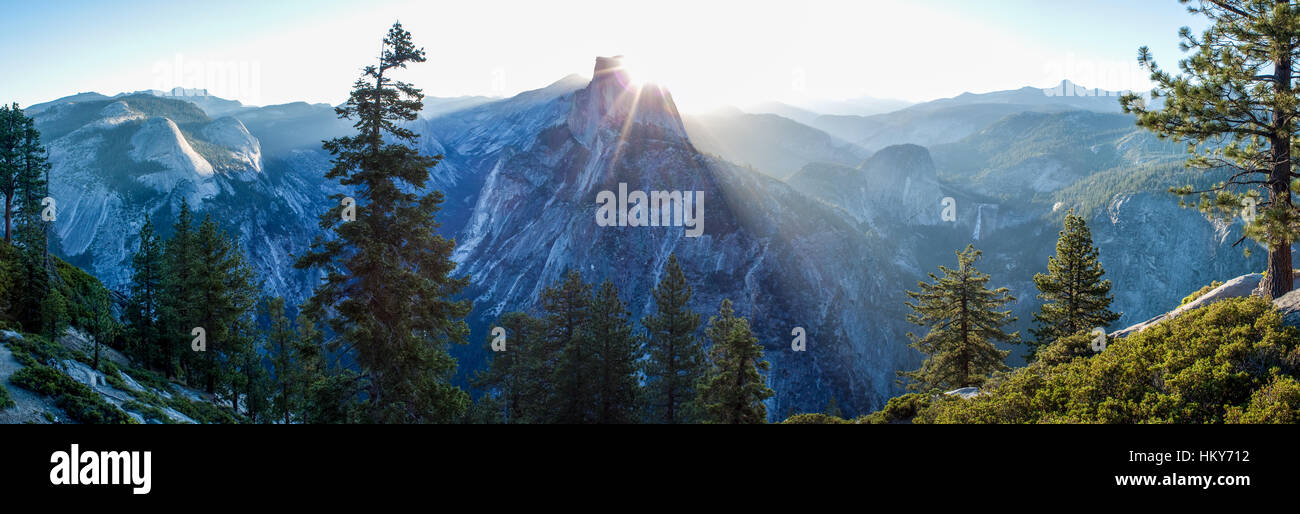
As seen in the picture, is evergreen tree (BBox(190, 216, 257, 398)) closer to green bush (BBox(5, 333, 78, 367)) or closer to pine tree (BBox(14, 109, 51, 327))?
pine tree (BBox(14, 109, 51, 327))

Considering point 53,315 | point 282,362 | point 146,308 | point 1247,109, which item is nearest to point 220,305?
point 282,362

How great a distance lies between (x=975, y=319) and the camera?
1017 inches

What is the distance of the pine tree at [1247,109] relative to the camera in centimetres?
1430

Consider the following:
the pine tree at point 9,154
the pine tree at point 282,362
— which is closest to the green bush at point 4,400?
the pine tree at point 282,362

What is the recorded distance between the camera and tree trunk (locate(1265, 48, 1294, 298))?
14406 mm

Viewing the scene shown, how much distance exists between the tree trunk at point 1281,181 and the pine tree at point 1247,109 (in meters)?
0.02

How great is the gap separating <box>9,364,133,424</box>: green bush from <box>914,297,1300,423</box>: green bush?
2089 centimetres

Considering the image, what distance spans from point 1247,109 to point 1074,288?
12699 mm

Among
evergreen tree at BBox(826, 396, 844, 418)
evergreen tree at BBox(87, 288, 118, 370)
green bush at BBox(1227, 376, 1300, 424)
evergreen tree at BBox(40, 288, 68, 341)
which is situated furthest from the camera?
evergreen tree at BBox(826, 396, 844, 418)

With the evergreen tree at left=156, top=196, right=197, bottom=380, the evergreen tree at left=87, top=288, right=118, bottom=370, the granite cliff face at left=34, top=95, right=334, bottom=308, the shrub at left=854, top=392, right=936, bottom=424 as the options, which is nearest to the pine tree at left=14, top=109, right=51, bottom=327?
the evergreen tree at left=87, top=288, right=118, bottom=370

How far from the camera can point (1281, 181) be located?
15.0 meters

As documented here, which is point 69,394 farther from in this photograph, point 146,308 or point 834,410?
point 834,410
